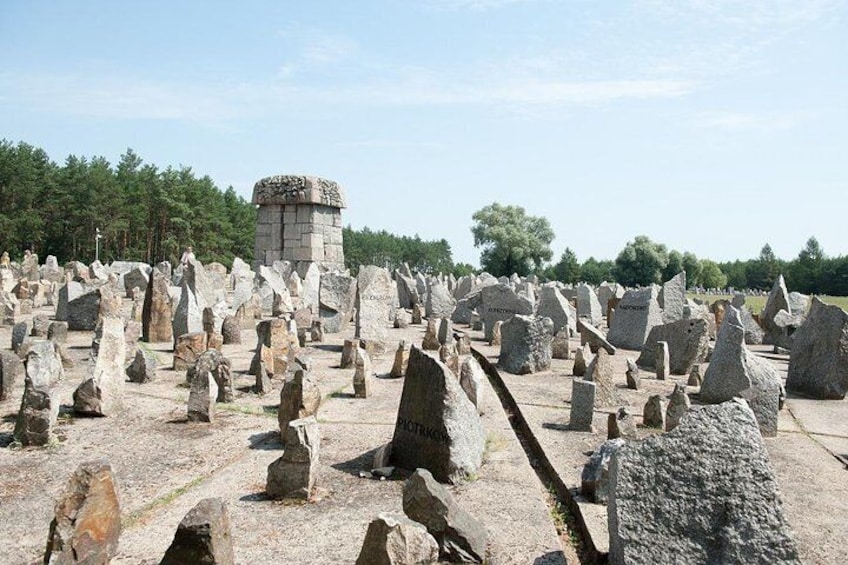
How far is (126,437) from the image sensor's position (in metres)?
5.99

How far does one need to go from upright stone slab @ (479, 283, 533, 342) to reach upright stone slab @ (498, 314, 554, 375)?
3434mm

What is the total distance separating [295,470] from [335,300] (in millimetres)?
9667

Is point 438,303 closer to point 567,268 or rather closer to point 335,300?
point 335,300

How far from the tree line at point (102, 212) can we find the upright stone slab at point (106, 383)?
1703 inches

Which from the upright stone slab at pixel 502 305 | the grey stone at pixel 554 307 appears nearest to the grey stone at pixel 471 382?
the upright stone slab at pixel 502 305

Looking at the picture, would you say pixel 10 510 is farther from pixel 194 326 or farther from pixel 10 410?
pixel 194 326

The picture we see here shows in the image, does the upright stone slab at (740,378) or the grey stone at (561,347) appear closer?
the upright stone slab at (740,378)

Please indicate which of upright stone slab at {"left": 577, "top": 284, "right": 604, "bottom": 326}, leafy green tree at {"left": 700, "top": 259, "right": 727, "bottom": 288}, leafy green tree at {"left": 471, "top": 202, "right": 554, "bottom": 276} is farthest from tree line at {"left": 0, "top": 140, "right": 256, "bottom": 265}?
leafy green tree at {"left": 700, "top": 259, "right": 727, "bottom": 288}

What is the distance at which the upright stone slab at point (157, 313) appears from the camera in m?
11.5

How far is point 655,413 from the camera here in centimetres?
657

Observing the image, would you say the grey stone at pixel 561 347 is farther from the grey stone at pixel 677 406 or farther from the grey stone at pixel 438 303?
the grey stone at pixel 438 303

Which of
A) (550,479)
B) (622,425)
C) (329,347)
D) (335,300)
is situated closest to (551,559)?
(550,479)

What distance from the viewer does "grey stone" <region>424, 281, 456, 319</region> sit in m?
18.6

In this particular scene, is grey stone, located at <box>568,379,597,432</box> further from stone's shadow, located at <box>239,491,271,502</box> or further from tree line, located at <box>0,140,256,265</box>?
tree line, located at <box>0,140,256,265</box>
